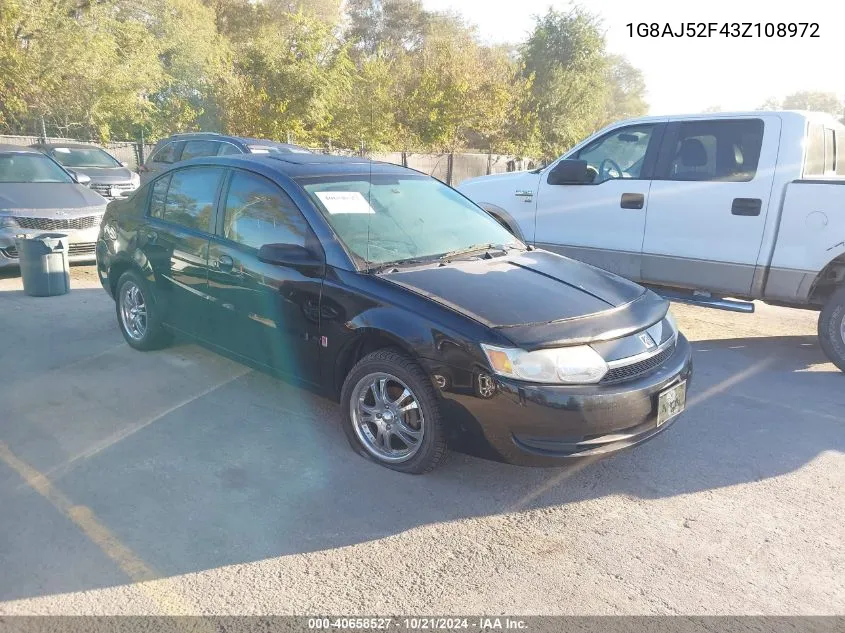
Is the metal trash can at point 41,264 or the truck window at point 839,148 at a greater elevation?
the truck window at point 839,148

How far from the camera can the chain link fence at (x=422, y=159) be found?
20984 millimetres

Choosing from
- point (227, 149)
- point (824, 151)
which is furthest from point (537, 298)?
point (227, 149)

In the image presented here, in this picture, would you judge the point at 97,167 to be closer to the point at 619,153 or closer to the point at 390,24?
the point at 619,153

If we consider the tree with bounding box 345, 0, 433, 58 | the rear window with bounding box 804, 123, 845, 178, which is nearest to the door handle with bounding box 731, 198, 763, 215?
the rear window with bounding box 804, 123, 845, 178

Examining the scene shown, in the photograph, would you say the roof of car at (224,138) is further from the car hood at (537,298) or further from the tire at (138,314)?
the car hood at (537,298)

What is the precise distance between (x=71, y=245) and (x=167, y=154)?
5798 mm

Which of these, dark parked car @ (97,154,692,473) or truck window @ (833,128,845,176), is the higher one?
truck window @ (833,128,845,176)

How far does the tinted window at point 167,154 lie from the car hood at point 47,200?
4.48m

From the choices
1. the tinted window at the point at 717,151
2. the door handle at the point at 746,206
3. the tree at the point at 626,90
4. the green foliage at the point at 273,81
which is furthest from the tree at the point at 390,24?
the door handle at the point at 746,206

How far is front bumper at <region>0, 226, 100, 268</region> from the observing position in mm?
8031

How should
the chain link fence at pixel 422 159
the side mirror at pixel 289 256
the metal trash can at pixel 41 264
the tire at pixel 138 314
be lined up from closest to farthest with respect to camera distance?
the side mirror at pixel 289 256 < the tire at pixel 138 314 < the metal trash can at pixel 41 264 < the chain link fence at pixel 422 159

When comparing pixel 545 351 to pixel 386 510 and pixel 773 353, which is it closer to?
pixel 386 510

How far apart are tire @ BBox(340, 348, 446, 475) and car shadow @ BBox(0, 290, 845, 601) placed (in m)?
0.11

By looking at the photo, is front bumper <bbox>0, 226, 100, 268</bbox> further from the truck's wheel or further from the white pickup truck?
the truck's wheel
